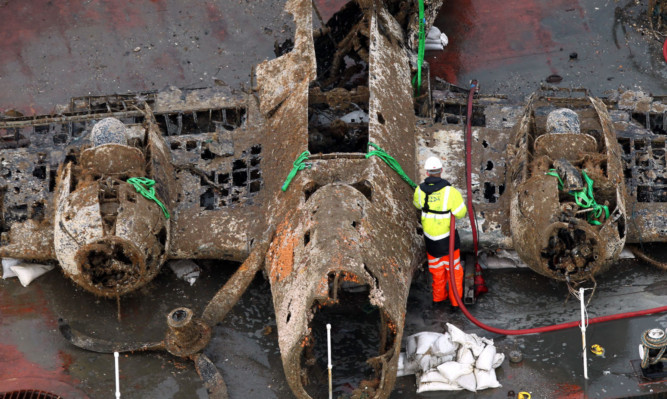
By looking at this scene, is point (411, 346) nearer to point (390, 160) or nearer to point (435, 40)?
point (390, 160)

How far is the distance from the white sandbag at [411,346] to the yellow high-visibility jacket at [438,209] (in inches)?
42.4

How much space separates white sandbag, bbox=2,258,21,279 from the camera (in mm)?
13648

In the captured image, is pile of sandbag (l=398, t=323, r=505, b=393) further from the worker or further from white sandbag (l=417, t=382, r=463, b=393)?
the worker

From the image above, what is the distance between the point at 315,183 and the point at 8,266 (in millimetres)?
4278

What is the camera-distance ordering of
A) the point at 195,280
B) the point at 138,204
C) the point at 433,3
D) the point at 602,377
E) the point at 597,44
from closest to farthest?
the point at 602,377 < the point at 138,204 < the point at 195,280 < the point at 433,3 < the point at 597,44

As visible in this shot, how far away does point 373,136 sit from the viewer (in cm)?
1303

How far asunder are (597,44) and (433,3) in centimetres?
315

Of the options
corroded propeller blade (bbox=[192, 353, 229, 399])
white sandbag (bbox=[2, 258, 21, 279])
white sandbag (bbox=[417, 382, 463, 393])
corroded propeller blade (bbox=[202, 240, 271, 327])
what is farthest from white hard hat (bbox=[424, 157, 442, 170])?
white sandbag (bbox=[2, 258, 21, 279])

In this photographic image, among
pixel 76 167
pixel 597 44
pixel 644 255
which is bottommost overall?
pixel 644 255

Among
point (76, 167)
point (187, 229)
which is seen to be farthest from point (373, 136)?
point (76, 167)

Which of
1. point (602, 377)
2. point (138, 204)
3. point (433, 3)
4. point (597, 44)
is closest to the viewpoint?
point (602, 377)

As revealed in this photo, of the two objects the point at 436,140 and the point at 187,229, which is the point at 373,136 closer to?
the point at 436,140

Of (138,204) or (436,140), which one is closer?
(138,204)

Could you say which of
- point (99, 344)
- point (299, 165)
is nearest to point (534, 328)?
point (299, 165)
